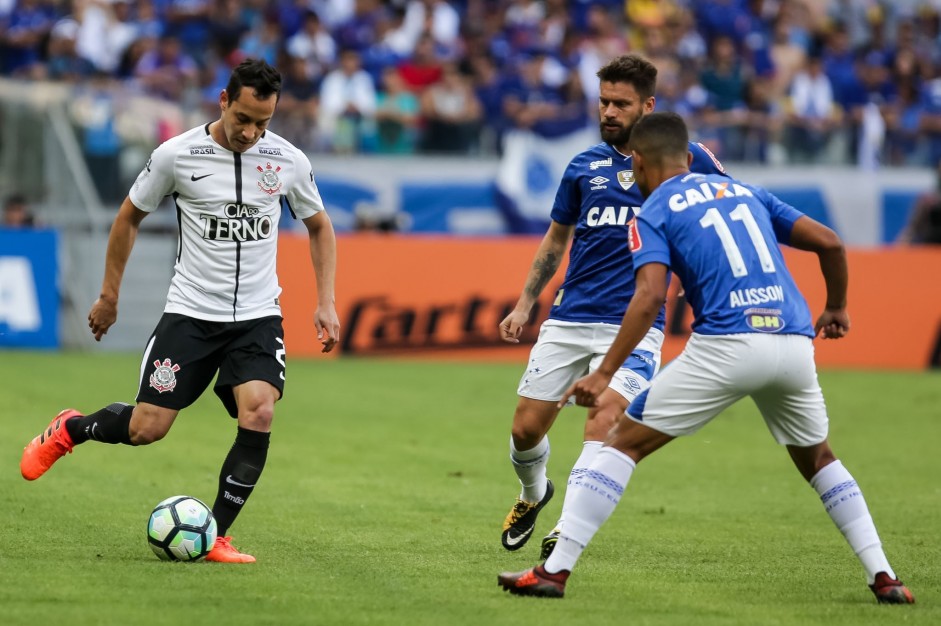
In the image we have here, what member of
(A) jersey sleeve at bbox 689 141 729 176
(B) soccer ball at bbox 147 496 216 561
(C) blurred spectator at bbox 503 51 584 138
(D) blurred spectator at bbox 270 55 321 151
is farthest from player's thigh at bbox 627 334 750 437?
(C) blurred spectator at bbox 503 51 584 138

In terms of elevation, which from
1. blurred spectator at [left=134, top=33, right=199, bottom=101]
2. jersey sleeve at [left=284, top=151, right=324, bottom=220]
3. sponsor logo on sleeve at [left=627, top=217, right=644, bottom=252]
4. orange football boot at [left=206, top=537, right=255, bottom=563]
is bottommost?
orange football boot at [left=206, top=537, right=255, bottom=563]

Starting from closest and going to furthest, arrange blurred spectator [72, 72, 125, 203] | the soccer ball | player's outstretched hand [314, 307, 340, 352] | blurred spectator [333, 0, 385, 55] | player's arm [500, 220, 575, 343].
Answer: the soccer ball
player's outstretched hand [314, 307, 340, 352]
player's arm [500, 220, 575, 343]
blurred spectator [72, 72, 125, 203]
blurred spectator [333, 0, 385, 55]

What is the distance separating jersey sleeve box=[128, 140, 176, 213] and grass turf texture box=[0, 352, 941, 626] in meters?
1.82

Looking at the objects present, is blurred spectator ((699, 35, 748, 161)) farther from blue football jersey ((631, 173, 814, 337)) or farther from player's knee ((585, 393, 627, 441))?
blue football jersey ((631, 173, 814, 337))

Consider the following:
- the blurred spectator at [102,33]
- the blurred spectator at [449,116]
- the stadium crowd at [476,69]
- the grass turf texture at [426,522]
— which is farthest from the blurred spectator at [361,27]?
the grass turf texture at [426,522]

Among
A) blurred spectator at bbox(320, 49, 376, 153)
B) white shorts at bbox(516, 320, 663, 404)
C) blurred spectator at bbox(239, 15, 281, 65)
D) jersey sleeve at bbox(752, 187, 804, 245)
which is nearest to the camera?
jersey sleeve at bbox(752, 187, 804, 245)

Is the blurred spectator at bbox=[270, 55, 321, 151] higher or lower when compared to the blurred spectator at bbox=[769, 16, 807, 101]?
lower

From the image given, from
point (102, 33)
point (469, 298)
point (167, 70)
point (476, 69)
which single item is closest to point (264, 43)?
point (167, 70)

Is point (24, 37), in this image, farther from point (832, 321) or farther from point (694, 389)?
point (694, 389)

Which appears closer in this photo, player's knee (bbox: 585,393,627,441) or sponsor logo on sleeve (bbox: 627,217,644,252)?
sponsor logo on sleeve (bbox: 627,217,644,252)

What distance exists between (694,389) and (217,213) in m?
2.75

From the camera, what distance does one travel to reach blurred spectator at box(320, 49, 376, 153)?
21922 mm

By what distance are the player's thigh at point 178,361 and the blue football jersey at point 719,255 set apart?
96.8 inches

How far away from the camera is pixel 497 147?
75.6ft
